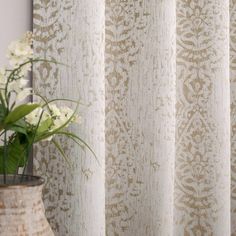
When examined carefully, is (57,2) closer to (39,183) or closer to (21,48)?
(21,48)

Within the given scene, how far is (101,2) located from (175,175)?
1.74ft

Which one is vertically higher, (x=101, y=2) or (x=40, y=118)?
(x=101, y=2)

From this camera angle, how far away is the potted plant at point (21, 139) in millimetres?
815

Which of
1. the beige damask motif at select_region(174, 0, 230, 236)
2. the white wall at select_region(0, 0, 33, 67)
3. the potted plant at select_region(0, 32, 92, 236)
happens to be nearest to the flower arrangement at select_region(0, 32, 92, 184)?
the potted plant at select_region(0, 32, 92, 236)

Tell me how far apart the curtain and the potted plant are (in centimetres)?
19

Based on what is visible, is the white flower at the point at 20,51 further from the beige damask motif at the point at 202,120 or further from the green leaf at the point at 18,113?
the beige damask motif at the point at 202,120

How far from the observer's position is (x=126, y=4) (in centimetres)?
123

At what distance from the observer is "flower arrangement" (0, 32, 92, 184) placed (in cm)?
83

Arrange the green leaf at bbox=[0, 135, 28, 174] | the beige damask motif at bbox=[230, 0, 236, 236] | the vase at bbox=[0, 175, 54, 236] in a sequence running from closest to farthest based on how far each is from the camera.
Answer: the vase at bbox=[0, 175, 54, 236]
the green leaf at bbox=[0, 135, 28, 174]
the beige damask motif at bbox=[230, 0, 236, 236]

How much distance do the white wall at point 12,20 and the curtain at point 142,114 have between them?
4 centimetres

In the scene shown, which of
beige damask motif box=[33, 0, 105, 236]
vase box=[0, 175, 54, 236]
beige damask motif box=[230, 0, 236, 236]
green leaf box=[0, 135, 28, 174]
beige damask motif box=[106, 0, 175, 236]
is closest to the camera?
vase box=[0, 175, 54, 236]

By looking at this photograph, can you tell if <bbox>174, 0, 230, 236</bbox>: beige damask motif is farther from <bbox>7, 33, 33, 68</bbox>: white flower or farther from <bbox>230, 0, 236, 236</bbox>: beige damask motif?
<bbox>7, 33, 33, 68</bbox>: white flower

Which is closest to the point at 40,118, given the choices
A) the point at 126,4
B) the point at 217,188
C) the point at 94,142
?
the point at 94,142

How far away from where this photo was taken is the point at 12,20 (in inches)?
44.7
